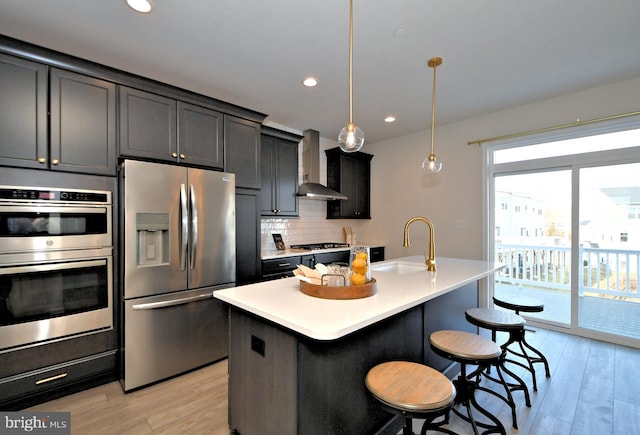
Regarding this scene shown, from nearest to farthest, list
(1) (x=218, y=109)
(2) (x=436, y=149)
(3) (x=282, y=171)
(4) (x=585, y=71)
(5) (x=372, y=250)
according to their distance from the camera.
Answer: (4) (x=585, y=71) < (1) (x=218, y=109) < (3) (x=282, y=171) < (2) (x=436, y=149) < (5) (x=372, y=250)

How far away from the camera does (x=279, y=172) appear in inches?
155

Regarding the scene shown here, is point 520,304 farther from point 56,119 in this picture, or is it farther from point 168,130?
point 56,119

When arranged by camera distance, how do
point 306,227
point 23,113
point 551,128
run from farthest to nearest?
point 306,227
point 551,128
point 23,113

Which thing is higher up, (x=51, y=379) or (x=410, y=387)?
(x=410, y=387)

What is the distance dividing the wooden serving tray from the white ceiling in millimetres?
1783

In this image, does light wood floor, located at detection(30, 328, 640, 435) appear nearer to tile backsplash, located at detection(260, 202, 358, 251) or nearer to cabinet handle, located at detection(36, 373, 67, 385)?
cabinet handle, located at detection(36, 373, 67, 385)

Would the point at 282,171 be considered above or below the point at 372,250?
above

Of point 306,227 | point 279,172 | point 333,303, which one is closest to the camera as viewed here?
point 333,303

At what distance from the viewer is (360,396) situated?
1.54m

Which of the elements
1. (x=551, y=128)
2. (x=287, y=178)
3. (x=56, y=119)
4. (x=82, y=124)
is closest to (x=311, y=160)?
(x=287, y=178)

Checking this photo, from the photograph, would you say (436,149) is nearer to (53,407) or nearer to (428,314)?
(428,314)

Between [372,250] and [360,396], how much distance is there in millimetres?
3321

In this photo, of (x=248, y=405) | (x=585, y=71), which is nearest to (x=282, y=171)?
(x=248, y=405)

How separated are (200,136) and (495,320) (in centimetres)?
302
